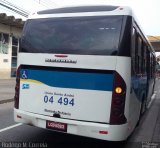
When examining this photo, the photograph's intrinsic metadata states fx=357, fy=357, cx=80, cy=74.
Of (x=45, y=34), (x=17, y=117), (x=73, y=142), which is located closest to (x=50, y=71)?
(x=45, y=34)

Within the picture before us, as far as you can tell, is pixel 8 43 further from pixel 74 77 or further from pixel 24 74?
pixel 74 77

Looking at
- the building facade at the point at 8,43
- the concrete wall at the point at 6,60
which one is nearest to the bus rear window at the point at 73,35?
the building facade at the point at 8,43

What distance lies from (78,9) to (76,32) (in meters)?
0.54

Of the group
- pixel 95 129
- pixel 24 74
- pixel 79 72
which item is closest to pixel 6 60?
pixel 24 74

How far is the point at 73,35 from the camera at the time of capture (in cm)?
706

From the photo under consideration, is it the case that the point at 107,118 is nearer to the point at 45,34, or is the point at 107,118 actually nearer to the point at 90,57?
the point at 90,57

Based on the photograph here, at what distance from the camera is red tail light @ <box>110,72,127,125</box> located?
645 cm

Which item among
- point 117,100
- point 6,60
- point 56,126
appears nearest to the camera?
point 117,100

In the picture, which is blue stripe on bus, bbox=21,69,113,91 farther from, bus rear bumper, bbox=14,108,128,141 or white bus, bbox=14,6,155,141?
bus rear bumper, bbox=14,108,128,141

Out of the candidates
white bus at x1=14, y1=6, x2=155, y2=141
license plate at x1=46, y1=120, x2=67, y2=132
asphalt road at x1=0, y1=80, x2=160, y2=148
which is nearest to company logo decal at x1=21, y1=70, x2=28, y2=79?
white bus at x1=14, y1=6, x2=155, y2=141

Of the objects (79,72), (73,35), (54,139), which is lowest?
(54,139)

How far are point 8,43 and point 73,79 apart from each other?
93.6 ft

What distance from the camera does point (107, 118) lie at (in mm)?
6480

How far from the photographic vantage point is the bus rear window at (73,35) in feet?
22.0
